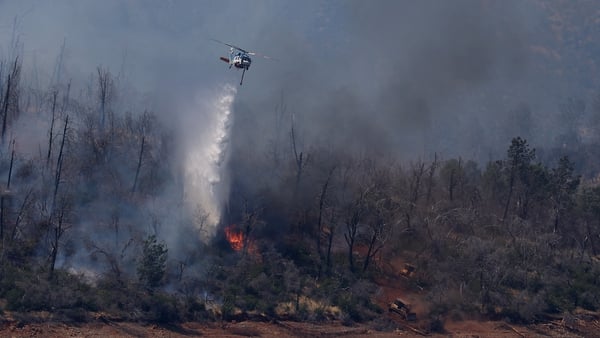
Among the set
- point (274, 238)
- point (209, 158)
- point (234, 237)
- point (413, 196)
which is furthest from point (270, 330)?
point (413, 196)

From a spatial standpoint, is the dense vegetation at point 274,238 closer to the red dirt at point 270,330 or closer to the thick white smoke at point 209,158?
the red dirt at point 270,330

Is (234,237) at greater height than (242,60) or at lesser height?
lesser

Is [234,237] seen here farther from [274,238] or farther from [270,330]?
[270,330]

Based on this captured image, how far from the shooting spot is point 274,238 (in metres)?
46.2

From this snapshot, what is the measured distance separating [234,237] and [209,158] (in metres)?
7.10

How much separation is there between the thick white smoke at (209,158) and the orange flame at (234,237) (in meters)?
1.15

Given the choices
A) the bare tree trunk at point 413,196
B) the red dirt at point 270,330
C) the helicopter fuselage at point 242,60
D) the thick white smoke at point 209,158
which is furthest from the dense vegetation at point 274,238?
the helicopter fuselage at point 242,60

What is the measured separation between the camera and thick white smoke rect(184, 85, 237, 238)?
45688 mm

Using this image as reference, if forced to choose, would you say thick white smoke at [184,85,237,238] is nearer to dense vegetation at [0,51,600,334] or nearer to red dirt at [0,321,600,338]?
dense vegetation at [0,51,600,334]

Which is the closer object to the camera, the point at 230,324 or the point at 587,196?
the point at 230,324

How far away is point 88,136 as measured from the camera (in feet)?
172

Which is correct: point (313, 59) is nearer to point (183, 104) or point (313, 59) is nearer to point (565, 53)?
point (183, 104)

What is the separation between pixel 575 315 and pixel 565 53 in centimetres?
10864

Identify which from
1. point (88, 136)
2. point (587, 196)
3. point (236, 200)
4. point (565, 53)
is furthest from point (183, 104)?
point (565, 53)
